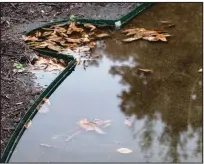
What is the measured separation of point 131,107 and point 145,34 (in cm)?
135

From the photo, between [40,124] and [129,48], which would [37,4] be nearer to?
[129,48]

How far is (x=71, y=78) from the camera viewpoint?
153 inches

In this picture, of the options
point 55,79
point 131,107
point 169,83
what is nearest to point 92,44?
point 55,79

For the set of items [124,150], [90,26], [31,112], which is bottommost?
[124,150]

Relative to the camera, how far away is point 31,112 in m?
3.31

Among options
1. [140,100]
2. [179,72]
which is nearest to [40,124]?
[140,100]

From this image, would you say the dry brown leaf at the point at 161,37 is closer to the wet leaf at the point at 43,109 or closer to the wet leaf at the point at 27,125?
the wet leaf at the point at 43,109

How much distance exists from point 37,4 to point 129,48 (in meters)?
1.64

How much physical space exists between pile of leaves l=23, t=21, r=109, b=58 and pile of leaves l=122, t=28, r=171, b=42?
0.27 meters

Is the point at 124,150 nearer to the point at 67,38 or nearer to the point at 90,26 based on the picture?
the point at 67,38

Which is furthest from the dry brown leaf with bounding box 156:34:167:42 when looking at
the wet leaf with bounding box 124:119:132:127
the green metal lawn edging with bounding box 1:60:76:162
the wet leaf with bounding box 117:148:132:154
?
the wet leaf with bounding box 117:148:132:154

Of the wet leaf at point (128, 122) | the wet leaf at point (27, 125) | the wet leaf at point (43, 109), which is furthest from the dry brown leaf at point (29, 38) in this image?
the wet leaf at point (128, 122)

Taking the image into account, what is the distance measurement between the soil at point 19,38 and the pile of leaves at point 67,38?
0.18m

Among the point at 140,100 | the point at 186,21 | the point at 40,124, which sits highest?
the point at 186,21
